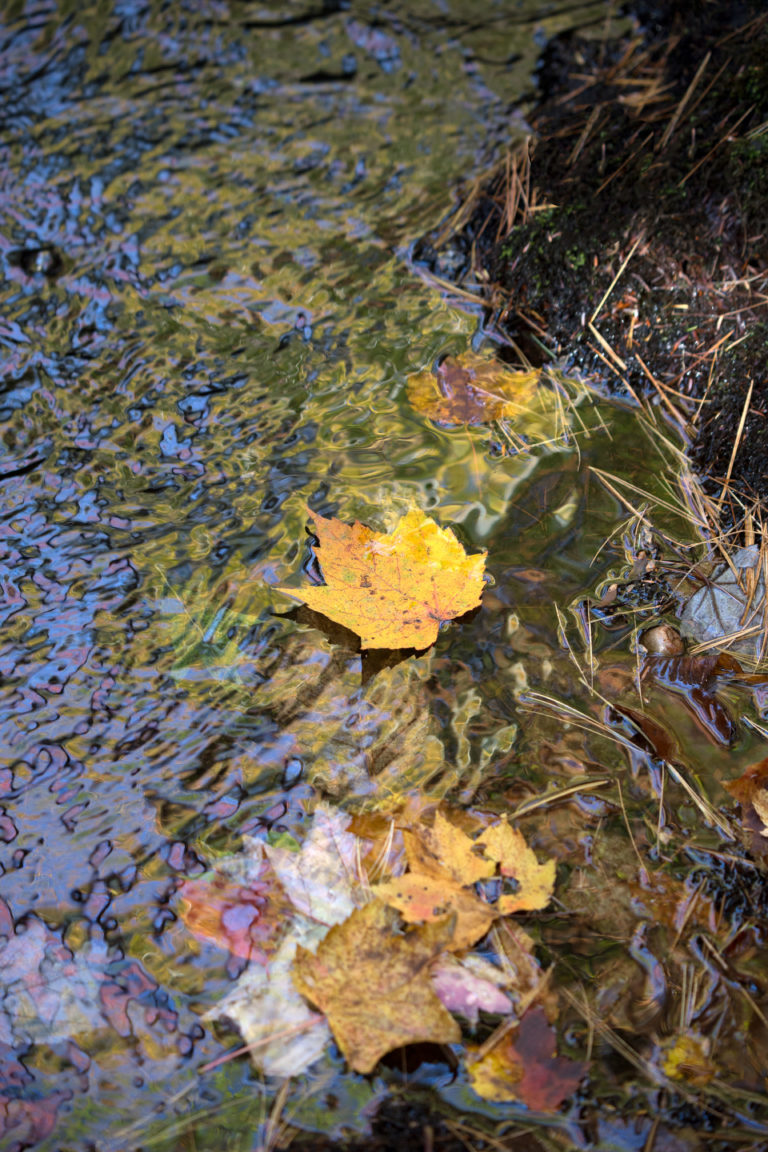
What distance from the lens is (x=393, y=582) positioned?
1.91 meters

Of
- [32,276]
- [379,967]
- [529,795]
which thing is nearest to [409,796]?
[529,795]

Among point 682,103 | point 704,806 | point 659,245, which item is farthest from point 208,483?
point 682,103

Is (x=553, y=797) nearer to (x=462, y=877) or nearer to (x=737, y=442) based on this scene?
(x=462, y=877)

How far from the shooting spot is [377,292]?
2748mm

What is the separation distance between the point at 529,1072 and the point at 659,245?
7.42ft

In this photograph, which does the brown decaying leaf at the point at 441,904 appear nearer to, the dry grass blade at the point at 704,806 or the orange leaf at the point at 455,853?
the orange leaf at the point at 455,853

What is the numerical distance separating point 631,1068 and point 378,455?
60.6 inches

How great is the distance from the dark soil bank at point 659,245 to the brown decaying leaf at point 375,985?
1403mm

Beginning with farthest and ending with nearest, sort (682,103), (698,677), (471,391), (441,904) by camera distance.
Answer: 1. (682,103)
2. (471,391)
3. (698,677)
4. (441,904)

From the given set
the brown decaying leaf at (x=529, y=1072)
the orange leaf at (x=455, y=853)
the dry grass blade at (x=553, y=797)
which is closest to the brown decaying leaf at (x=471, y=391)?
the dry grass blade at (x=553, y=797)

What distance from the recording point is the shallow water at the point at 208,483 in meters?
1.50

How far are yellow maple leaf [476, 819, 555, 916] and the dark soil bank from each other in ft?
3.62

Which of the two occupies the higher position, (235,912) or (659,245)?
(659,245)

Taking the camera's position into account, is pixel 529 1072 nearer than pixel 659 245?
Yes
